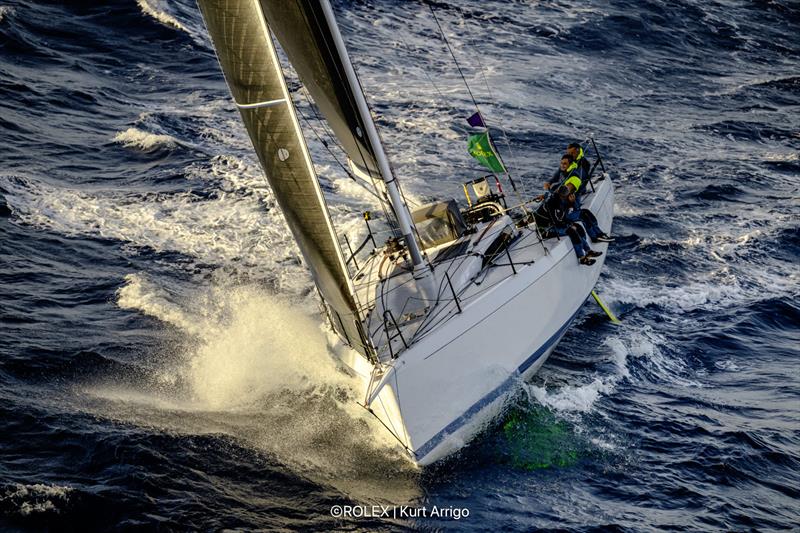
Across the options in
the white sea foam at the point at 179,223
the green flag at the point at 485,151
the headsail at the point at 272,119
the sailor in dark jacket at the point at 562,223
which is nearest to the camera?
the headsail at the point at 272,119

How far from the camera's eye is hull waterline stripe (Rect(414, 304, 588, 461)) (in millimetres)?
9188

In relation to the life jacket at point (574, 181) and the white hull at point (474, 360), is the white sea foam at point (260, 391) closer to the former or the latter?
the white hull at point (474, 360)

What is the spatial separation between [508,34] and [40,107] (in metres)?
15.0

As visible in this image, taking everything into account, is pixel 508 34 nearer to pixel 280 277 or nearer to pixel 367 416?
pixel 280 277

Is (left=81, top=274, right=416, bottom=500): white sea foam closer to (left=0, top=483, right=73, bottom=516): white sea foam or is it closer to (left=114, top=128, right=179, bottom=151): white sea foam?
(left=0, top=483, right=73, bottom=516): white sea foam

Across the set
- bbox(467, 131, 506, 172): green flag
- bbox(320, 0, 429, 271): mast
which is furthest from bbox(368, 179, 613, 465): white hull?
bbox(467, 131, 506, 172): green flag

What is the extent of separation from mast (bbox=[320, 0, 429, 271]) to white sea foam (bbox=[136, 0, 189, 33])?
1735 cm

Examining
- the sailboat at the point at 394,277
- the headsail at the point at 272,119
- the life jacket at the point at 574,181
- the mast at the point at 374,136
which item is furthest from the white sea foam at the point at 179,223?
the headsail at the point at 272,119

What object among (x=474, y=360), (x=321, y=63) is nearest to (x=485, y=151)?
(x=321, y=63)

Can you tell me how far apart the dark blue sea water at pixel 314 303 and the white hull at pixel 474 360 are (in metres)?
0.36

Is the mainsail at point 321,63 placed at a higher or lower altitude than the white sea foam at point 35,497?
higher

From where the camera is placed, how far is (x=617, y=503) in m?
8.75

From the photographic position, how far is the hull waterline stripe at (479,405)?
9.19 metres

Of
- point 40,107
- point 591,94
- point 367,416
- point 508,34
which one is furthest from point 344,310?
point 508,34
